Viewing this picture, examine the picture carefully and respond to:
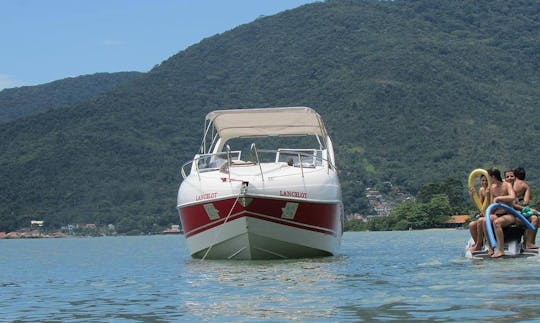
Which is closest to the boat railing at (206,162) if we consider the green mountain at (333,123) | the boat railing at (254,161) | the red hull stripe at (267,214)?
the boat railing at (254,161)

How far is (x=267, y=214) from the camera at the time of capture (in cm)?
2211

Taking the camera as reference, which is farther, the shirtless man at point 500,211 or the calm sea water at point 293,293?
the shirtless man at point 500,211

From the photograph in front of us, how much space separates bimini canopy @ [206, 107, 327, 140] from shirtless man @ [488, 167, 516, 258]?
832 cm

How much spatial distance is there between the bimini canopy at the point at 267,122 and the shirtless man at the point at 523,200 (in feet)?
25.7

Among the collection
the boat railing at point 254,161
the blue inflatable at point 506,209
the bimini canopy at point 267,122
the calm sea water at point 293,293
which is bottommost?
the calm sea water at point 293,293

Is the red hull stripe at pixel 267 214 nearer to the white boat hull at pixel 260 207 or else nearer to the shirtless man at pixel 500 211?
the white boat hull at pixel 260 207

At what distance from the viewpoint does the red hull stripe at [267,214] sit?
22.0 meters

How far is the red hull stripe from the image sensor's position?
72.2 feet

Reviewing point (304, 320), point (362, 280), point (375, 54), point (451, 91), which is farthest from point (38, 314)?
point (375, 54)

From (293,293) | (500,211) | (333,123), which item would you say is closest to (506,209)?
(500,211)

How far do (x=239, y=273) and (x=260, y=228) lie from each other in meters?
3.46

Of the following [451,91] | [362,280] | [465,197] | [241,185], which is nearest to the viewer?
[362,280]

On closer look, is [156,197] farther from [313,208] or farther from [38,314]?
[38,314]

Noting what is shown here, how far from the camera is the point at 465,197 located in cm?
12912
